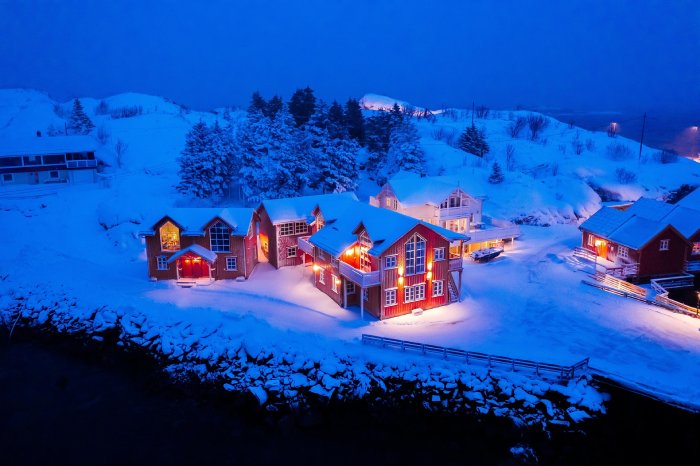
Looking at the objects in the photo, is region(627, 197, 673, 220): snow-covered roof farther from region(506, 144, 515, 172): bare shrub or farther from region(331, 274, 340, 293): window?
region(506, 144, 515, 172): bare shrub

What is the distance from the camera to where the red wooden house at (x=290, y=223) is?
3594cm

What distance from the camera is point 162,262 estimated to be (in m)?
33.4

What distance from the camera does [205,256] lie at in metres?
32.6

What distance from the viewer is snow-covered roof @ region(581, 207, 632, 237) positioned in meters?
37.2

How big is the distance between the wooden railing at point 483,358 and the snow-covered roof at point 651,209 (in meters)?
19.8

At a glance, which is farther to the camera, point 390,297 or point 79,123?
point 79,123

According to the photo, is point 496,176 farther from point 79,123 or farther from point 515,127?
point 79,123

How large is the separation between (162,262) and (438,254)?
19259mm

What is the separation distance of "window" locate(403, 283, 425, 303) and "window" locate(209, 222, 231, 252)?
13.5 metres

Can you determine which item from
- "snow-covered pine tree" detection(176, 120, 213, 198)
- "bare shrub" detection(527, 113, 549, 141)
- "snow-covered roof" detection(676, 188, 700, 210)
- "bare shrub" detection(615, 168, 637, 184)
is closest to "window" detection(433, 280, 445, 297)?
"snow-covered pine tree" detection(176, 120, 213, 198)

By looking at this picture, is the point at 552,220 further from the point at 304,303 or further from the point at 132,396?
the point at 132,396

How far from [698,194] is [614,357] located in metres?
39.1

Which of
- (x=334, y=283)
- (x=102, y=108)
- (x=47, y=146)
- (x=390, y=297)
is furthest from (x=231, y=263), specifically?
(x=102, y=108)

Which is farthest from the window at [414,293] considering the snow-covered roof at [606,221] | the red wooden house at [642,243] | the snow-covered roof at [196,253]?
the snow-covered roof at [606,221]
